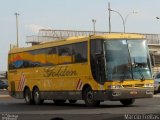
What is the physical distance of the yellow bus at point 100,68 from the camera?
953 inches

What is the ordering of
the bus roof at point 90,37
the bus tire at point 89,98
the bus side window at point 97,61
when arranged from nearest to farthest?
1. the bus side window at point 97,61
2. the bus roof at point 90,37
3. the bus tire at point 89,98

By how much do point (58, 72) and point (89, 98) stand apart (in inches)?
119

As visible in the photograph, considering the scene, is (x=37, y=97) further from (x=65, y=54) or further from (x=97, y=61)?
(x=97, y=61)

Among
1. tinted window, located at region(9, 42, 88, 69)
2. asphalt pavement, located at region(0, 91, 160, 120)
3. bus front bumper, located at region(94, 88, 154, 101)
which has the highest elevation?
tinted window, located at region(9, 42, 88, 69)

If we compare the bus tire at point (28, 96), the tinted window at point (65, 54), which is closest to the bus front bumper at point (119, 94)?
the tinted window at point (65, 54)

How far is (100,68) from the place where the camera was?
24.3 meters

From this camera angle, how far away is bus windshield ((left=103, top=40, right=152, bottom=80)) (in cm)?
2417

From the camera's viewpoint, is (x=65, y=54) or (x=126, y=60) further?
(x=65, y=54)

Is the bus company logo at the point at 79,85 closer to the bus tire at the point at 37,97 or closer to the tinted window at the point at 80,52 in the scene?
the tinted window at the point at 80,52

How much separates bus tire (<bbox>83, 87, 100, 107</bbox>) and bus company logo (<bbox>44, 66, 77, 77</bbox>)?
1.17 meters

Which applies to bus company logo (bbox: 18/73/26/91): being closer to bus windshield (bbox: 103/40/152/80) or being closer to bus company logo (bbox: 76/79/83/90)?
bus company logo (bbox: 76/79/83/90)

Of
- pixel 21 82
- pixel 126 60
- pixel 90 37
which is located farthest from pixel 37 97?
pixel 126 60

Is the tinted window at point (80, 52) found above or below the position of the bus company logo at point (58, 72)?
above

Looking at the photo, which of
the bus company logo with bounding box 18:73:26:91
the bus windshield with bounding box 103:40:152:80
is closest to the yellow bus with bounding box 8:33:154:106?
the bus windshield with bounding box 103:40:152:80
